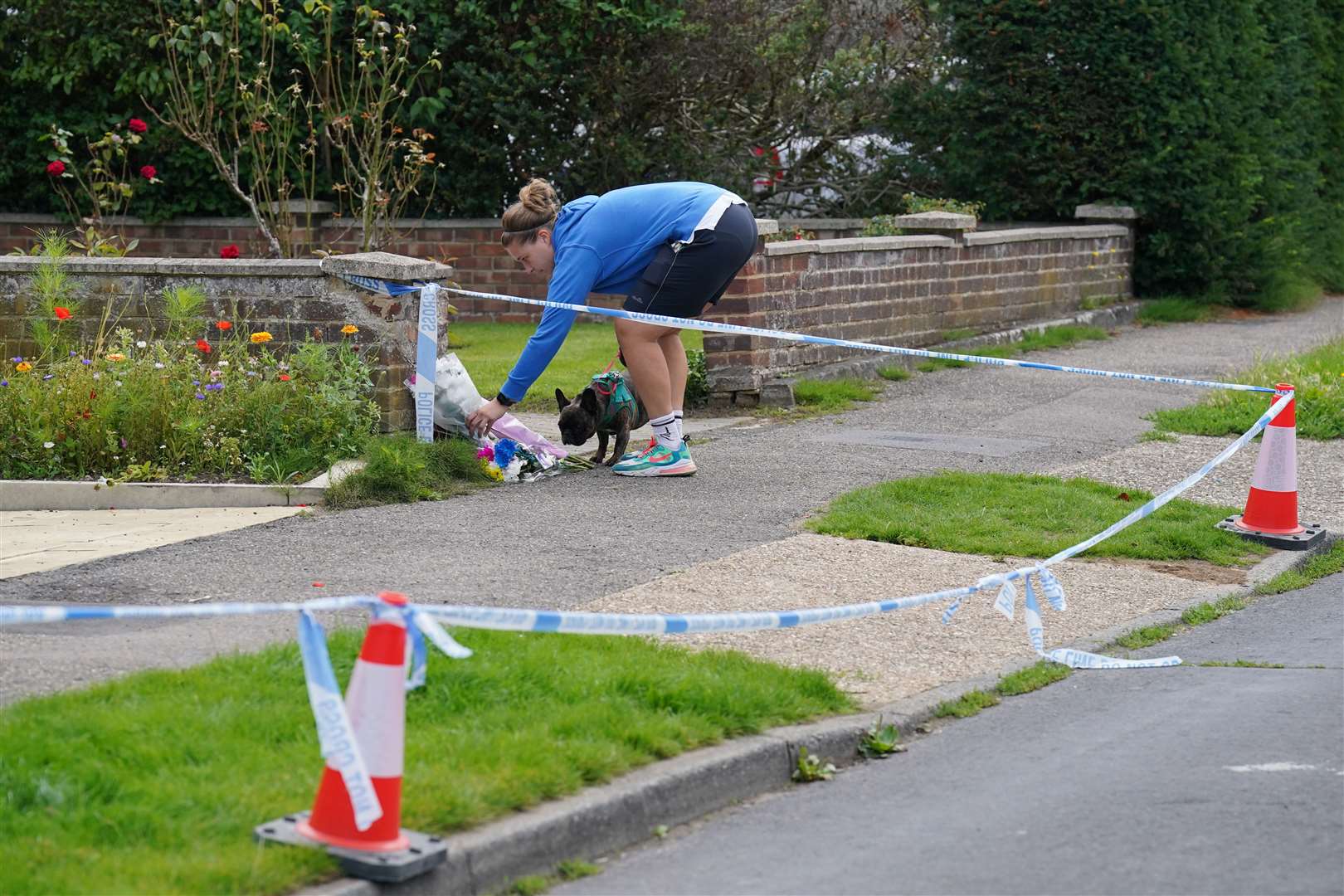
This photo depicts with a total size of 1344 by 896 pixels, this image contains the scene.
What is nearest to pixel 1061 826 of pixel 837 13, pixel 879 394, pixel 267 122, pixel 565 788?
pixel 565 788

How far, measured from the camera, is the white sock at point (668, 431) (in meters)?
9.03

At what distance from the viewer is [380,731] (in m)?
3.86

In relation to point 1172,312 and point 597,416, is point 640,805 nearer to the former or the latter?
point 597,416

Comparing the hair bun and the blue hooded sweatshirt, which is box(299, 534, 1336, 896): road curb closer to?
the blue hooded sweatshirt

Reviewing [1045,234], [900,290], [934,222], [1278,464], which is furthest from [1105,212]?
[1278,464]

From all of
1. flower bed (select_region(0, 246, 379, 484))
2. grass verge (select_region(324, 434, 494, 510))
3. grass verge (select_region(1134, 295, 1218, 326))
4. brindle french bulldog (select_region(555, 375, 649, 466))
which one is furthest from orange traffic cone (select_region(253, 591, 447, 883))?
grass verge (select_region(1134, 295, 1218, 326))

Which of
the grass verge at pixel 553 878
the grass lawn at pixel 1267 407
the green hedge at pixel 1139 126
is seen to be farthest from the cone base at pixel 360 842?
the green hedge at pixel 1139 126

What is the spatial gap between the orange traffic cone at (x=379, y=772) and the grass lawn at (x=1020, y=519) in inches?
166

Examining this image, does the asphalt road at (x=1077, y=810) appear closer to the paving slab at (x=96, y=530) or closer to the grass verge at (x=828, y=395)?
the paving slab at (x=96, y=530)

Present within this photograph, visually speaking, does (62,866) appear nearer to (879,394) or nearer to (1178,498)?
(1178,498)

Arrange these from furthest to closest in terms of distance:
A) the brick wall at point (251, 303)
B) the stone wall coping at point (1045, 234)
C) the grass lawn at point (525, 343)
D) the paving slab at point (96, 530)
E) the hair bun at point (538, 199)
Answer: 1. the stone wall coping at point (1045, 234)
2. the grass lawn at point (525, 343)
3. the brick wall at point (251, 303)
4. the hair bun at point (538, 199)
5. the paving slab at point (96, 530)

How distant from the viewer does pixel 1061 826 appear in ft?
14.8

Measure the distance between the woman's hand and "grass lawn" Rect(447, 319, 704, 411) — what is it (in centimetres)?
302

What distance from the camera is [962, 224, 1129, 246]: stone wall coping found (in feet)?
53.1
